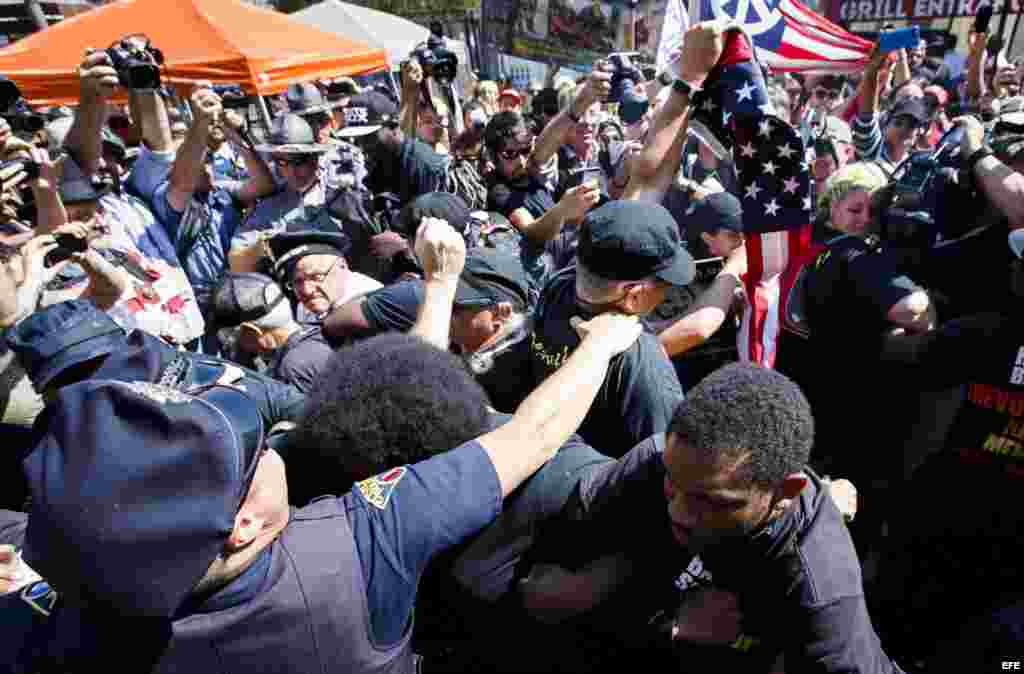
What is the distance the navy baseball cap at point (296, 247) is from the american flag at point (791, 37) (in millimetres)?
2361

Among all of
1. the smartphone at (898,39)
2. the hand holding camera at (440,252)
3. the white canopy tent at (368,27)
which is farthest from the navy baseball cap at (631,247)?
the white canopy tent at (368,27)

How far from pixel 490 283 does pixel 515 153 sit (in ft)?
7.90

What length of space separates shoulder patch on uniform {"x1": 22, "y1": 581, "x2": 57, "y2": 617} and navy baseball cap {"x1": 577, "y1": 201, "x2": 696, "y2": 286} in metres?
1.53

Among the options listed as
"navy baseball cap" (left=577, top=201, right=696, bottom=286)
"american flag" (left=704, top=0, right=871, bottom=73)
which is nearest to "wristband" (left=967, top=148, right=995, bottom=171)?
"american flag" (left=704, top=0, right=871, bottom=73)

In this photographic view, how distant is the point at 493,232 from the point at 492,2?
11417 millimetres

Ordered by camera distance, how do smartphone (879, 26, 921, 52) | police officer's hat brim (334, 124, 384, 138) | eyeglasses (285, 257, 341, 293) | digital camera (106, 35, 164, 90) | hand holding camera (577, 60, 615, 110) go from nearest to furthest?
eyeglasses (285, 257, 341, 293) < digital camera (106, 35, 164, 90) < hand holding camera (577, 60, 615, 110) < smartphone (879, 26, 921, 52) < police officer's hat brim (334, 124, 384, 138)

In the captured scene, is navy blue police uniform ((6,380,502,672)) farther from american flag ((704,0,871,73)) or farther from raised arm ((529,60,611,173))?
raised arm ((529,60,611,173))

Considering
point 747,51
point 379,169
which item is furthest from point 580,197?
point 379,169

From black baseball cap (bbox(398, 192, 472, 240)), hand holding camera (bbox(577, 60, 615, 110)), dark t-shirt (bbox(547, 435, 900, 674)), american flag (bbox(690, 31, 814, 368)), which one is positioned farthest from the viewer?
hand holding camera (bbox(577, 60, 615, 110))

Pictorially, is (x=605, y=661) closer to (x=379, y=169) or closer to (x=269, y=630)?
(x=269, y=630)

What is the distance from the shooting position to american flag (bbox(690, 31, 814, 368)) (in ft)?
8.10

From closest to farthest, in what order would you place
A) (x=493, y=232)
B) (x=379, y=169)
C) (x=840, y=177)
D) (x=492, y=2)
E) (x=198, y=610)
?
(x=198, y=610) → (x=840, y=177) → (x=493, y=232) → (x=379, y=169) → (x=492, y=2)

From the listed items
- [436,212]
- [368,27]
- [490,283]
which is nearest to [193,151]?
[436,212]

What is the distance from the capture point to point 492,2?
13695 millimetres
